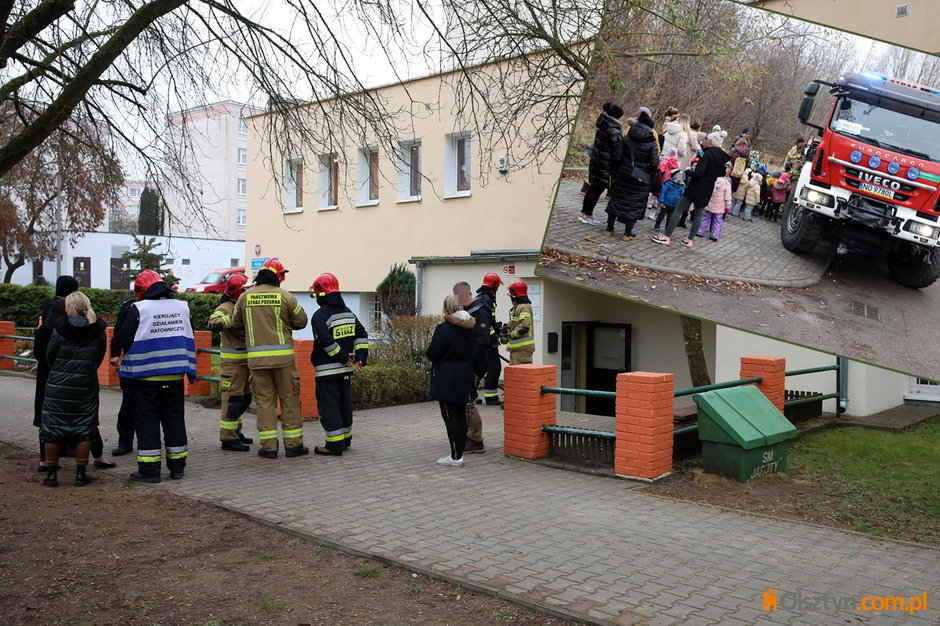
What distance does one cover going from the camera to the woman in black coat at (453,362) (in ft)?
26.6

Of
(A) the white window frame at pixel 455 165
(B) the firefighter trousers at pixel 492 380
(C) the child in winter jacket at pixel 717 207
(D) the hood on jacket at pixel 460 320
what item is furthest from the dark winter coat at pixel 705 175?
(A) the white window frame at pixel 455 165

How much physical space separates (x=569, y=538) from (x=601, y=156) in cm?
313

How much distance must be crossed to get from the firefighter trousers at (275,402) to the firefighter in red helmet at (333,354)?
0.27m

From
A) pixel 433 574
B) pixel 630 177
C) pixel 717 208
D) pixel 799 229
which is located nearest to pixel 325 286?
pixel 433 574

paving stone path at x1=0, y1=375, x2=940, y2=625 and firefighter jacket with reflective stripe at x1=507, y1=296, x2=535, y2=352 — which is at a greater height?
firefighter jacket with reflective stripe at x1=507, y1=296, x2=535, y2=352

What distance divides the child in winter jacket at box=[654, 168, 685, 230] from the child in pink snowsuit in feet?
0.59

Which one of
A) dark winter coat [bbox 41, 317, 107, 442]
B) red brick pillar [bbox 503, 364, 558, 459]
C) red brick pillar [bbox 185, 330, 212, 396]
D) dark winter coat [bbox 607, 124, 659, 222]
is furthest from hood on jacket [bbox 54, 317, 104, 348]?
red brick pillar [bbox 185, 330, 212, 396]

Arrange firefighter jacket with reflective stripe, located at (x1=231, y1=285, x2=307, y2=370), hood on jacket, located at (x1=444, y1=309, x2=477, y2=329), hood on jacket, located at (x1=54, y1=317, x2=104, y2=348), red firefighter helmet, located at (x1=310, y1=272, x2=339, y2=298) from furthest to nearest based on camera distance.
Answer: red firefighter helmet, located at (x1=310, y1=272, x2=339, y2=298), firefighter jacket with reflective stripe, located at (x1=231, y1=285, x2=307, y2=370), hood on jacket, located at (x1=444, y1=309, x2=477, y2=329), hood on jacket, located at (x1=54, y1=317, x2=104, y2=348)

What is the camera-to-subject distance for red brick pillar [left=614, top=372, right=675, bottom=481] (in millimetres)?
7742

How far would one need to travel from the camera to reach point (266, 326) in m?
8.38

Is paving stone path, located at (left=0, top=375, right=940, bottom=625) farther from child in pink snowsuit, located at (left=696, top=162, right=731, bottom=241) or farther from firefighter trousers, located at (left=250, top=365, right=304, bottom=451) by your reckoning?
child in pink snowsuit, located at (left=696, top=162, right=731, bottom=241)

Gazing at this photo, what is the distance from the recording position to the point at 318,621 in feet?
14.8

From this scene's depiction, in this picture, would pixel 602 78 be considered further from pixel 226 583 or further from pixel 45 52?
pixel 45 52

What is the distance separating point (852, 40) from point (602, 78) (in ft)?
5.16
